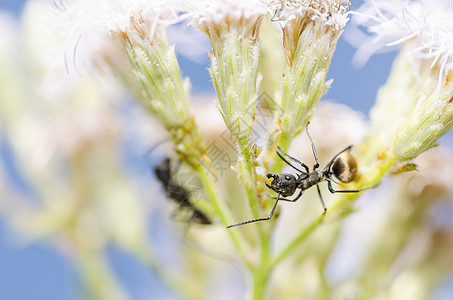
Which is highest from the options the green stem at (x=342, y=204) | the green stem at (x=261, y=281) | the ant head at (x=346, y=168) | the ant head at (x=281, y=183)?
the ant head at (x=281, y=183)

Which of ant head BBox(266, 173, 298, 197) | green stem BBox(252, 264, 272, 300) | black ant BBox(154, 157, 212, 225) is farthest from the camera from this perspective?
black ant BBox(154, 157, 212, 225)

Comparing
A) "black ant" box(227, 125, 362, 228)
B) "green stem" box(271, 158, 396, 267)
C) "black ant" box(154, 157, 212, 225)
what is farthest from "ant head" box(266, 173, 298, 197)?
"black ant" box(154, 157, 212, 225)

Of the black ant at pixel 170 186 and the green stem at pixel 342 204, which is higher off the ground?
the black ant at pixel 170 186

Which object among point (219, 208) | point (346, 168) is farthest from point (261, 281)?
point (346, 168)

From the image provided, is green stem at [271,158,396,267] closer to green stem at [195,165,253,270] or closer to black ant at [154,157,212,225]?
green stem at [195,165,253,270]

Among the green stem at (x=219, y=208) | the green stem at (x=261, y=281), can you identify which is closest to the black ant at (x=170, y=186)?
the green stem at (x=219, y=208)

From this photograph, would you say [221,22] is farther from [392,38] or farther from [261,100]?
[392,38]

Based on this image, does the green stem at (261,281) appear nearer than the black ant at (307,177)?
No

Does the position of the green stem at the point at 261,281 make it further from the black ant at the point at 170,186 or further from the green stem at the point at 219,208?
the black ant at the point at 170,186

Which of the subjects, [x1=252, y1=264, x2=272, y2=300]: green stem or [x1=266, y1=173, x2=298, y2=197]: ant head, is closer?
[x1=266, y1=173, x2=298, y2=197]: ant head
